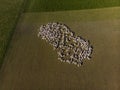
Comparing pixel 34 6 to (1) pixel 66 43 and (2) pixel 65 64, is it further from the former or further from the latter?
(2) pixel 65 64

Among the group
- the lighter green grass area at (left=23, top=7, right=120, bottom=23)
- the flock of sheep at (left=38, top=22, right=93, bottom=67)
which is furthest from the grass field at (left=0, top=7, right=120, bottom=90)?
the flock of sheep at (left=38, top=22, right=93, bottom=67)

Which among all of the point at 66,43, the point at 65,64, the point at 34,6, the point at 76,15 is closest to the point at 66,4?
the point at 76,15

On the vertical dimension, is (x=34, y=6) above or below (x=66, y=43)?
above

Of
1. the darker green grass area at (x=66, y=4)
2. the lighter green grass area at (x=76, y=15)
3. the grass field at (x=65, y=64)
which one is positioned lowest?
the grass field at (x=65, y=64)

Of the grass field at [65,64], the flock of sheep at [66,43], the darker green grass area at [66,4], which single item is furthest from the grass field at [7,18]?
the flock of sheep at [66,43]

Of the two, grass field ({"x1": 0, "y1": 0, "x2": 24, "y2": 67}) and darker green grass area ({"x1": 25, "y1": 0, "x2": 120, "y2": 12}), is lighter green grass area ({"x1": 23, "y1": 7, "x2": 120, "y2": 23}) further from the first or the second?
grass field ({"x1": 0, "y1": 0, "x2": 24, "y2": 67})

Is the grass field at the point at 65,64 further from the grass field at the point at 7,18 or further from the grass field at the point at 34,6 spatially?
the grass field at the point at 34,6
